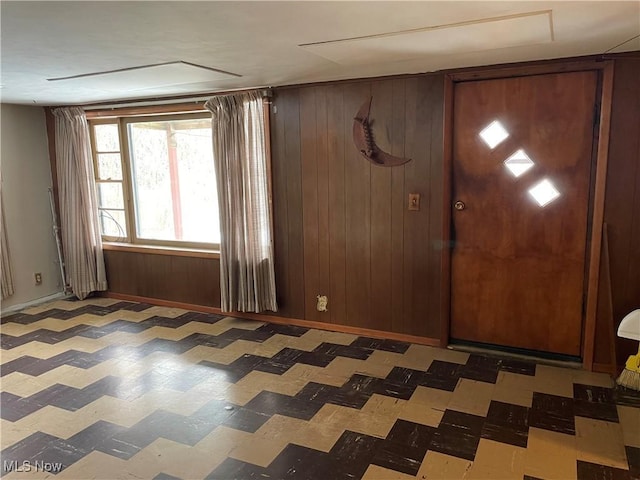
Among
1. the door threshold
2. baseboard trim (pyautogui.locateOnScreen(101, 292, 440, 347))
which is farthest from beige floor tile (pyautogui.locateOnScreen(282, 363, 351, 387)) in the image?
the door threshold

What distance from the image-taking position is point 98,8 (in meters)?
1.94

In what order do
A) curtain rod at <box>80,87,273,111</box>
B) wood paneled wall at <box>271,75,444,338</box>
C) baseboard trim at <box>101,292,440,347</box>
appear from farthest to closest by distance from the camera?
curtain rod at <box>80,87,273,111</box>, baseboard trim at <box>101,292,440,347</box>, wood paneled wall at <box>271,75,444,338</box>

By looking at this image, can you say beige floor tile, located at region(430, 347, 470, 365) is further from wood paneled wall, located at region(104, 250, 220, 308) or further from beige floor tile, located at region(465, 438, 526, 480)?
wood paneled wall, located at region(104, 250, 220, 308)

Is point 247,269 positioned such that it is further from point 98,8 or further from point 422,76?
point 98,8

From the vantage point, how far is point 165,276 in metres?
4.79

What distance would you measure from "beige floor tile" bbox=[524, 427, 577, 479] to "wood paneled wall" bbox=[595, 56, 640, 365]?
3.38 ft

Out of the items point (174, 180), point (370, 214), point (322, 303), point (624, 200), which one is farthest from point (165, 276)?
point (624, 200)

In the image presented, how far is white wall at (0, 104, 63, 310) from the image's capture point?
4.69 meters

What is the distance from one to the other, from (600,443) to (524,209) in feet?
5.02

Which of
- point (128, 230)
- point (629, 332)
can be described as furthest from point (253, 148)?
point (629, 332)

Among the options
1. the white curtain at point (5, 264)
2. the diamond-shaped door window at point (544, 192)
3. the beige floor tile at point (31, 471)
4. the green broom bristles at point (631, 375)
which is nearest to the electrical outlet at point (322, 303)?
the diamond-shaped door window at point (544, 192)

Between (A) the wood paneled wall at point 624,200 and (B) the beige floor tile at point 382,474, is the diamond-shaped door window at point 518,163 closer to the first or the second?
(A) the wood paneled wall at point 624,200

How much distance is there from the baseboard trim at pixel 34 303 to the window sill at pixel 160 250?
2.34ft

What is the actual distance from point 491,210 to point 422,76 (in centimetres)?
108
